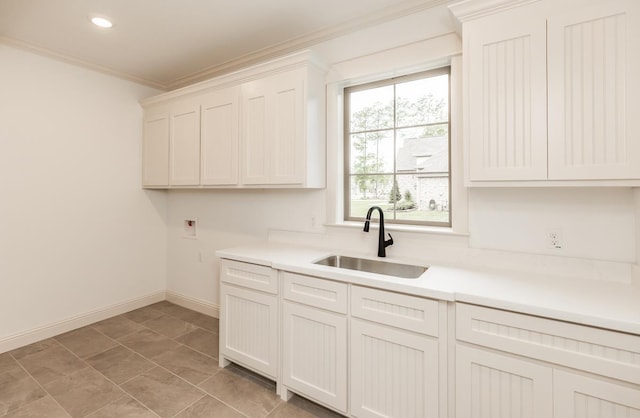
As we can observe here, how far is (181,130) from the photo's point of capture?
10.4 ft

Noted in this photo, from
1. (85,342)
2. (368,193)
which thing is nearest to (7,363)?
(85,342)

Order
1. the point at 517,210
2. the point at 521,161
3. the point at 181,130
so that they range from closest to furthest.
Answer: the point at 521,161 → the point at 517,210 → the point at 181,130

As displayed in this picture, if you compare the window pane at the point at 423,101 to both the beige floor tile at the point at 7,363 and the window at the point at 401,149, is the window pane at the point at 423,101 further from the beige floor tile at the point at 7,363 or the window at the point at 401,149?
the beige floor tile at the point at 7,363

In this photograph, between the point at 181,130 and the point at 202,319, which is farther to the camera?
the point at 202,319

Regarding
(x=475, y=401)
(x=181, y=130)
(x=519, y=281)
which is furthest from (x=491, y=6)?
(x=181, y=130)

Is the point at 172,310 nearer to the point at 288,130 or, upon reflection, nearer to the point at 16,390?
the point at 16,390

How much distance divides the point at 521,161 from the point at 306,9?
1780 millimetres

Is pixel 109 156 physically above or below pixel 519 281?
above

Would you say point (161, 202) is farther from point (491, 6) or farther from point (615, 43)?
point (615, 43)

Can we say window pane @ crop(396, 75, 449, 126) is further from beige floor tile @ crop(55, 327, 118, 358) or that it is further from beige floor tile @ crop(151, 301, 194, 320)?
beige floor tile @ crop(55, 327, 118, 358)

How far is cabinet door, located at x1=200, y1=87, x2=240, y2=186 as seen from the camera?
2740 millimetres

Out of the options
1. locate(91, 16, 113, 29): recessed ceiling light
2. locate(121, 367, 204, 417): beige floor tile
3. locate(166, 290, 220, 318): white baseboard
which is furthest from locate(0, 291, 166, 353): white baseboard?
locate(91, 16, 113, 29): recessed ceiling light

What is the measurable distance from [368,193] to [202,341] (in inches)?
79.3

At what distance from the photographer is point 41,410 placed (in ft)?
6.45
